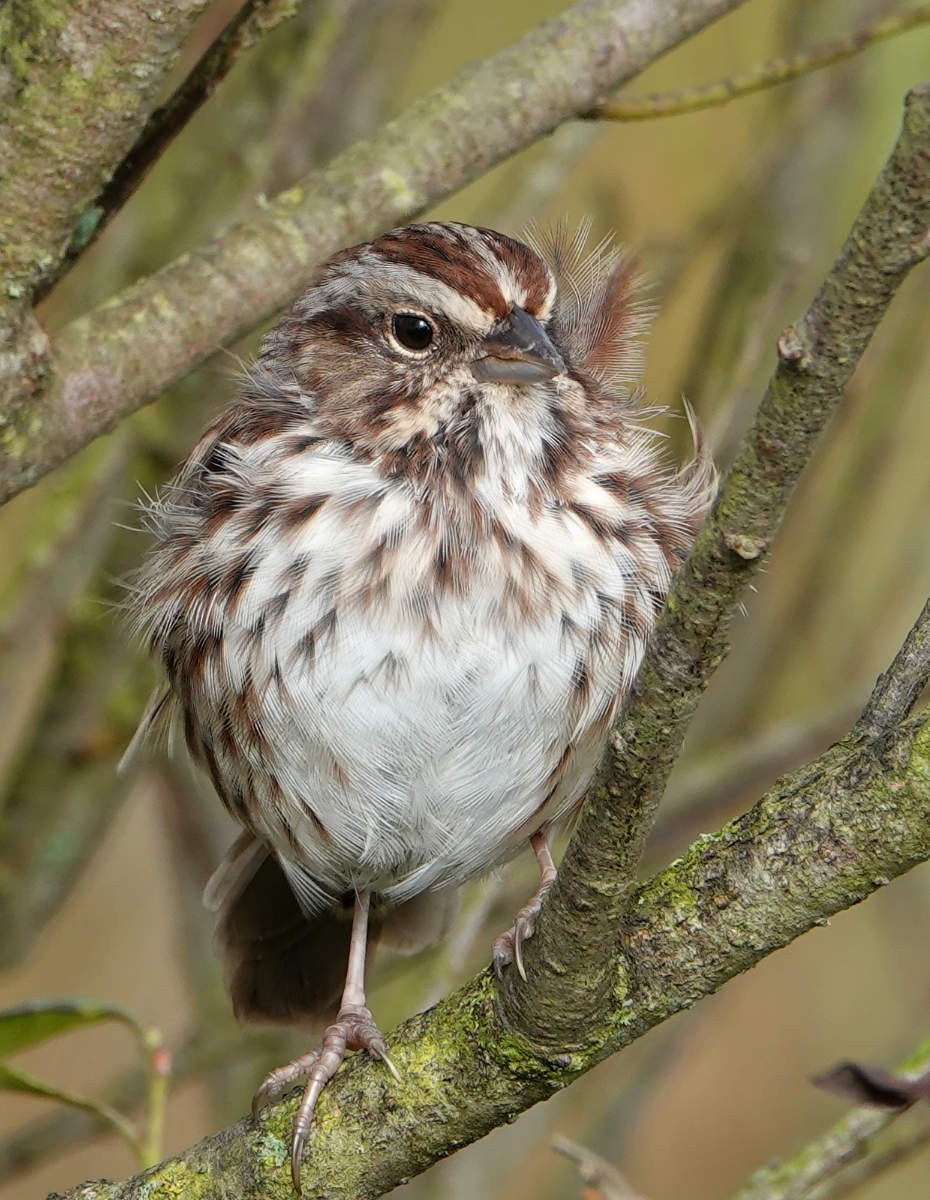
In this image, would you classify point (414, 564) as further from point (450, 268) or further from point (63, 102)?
point (63, 102)

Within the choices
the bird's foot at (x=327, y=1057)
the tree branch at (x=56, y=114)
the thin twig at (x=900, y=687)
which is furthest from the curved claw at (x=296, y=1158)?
the tree branch at (x=56, y=114)

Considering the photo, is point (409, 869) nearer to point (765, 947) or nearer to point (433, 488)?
point (433, 488)

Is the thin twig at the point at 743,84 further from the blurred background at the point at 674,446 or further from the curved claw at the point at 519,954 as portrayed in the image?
the curved claw at the point at 519,954

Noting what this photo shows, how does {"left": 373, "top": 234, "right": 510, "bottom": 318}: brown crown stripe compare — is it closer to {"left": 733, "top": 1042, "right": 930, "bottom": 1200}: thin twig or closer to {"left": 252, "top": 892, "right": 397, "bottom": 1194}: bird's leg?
{"left": 252, "top": 892, "right": 397, "bottom": 1194}: bird's leg

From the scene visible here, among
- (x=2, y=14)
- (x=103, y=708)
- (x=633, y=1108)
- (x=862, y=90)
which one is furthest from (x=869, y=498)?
(x=2, y=14)

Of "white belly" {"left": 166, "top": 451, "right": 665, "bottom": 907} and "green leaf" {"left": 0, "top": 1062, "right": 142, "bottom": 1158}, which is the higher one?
"white belly" {"left": 166, "top": 451, "right": 665, "bottom": 907}

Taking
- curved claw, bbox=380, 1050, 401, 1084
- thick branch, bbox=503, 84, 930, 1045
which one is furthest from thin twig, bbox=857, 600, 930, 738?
curved claw, bbox=380, 1050, 401, 1084

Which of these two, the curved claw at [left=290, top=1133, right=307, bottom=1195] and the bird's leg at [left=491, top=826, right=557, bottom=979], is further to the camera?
the curved claw at [left=290, top=1133, right=307, bottom=1195]

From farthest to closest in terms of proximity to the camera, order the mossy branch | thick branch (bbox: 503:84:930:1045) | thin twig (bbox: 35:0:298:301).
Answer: thin twig (bbox: 35:0:298:301) < the mossy branch < thick branch (bbox: 503:84:930:1045)
